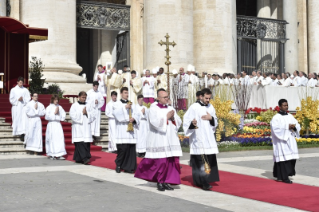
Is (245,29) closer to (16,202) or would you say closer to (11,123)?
(11,123)

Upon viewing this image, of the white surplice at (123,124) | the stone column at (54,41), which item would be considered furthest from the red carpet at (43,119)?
the white surplice at (123,124)

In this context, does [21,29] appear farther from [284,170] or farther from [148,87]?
[284,170]

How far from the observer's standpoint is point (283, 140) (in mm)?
11336

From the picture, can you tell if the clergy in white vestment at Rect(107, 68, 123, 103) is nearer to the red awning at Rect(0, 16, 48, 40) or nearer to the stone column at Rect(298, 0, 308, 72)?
the red awning at Rect(0, 16, 48, 40)

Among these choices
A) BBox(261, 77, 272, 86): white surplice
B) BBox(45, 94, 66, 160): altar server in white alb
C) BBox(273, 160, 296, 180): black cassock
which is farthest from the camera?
BBox(261, 77, 272, 86): white surplice

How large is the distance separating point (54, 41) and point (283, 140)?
13.3 m

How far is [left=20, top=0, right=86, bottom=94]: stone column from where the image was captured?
22.2m

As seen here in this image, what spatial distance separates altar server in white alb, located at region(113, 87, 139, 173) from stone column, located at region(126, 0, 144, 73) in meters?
15.0

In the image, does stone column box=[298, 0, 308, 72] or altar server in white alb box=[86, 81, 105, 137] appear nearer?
altar server in white alb box=[86, 81, 105, 137]

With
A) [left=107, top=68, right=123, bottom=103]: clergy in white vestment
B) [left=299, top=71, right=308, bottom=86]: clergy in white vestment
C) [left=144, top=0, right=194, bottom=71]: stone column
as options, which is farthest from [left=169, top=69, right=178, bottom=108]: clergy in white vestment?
[left=299, top=71, right=308, bottom=86]: clergy in white vestment

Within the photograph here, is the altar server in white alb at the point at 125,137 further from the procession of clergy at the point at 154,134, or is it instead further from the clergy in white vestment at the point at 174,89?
the clergy in white vestment at the point at 174,89

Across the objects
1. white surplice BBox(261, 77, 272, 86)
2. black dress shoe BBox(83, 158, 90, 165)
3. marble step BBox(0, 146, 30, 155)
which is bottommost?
black dress shoe BBox(83, 158, 90, 165)

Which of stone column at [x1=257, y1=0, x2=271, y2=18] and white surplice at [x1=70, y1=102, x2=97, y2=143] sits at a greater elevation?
stone column at [x1=257, y1=0, x2=271, y2=18]

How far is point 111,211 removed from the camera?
7.76 m
